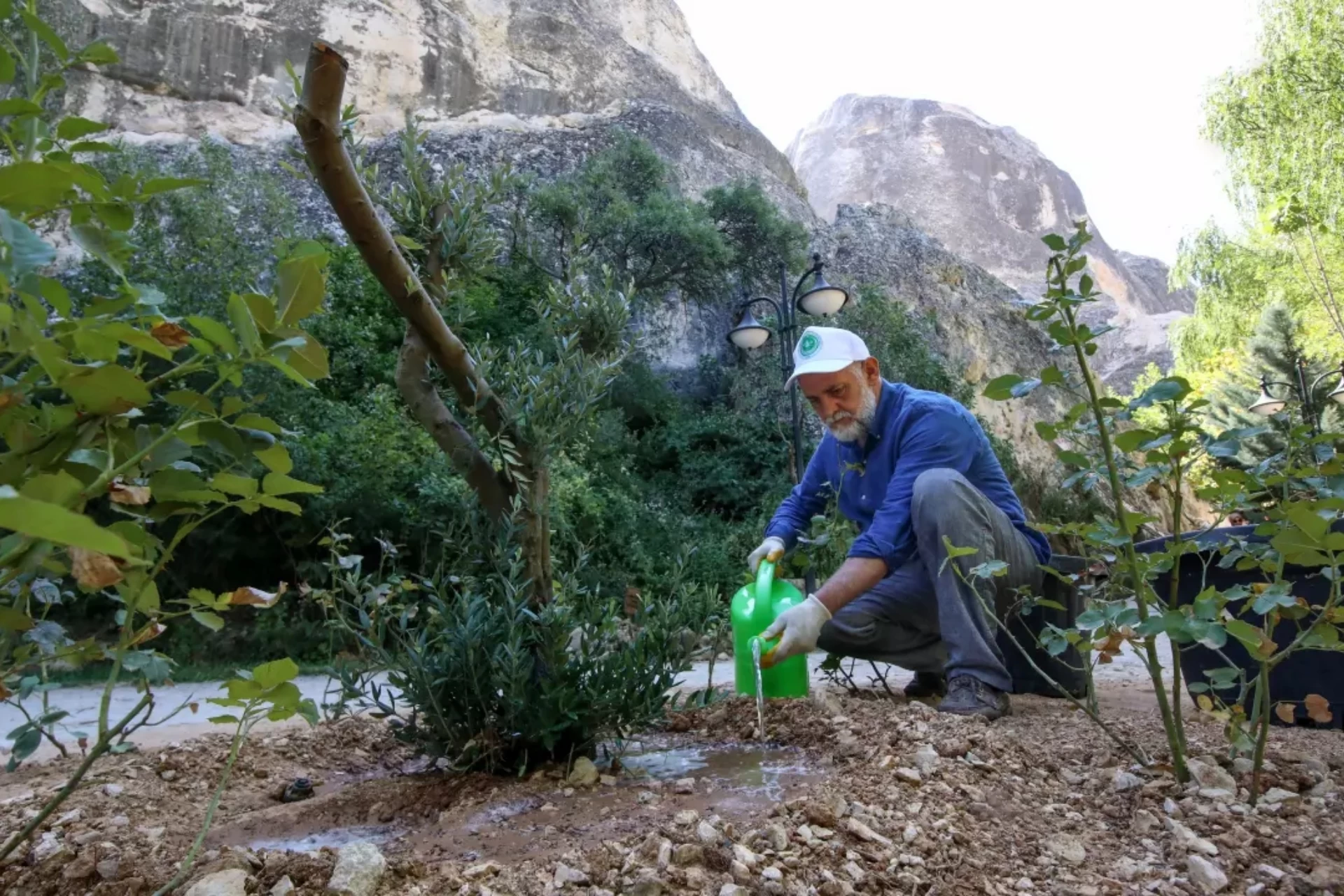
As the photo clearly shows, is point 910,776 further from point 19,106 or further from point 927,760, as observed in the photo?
point 19,106

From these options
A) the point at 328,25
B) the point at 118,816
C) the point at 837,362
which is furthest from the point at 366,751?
the point at 328,25

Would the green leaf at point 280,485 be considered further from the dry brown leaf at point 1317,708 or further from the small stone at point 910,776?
the dry brown leaf at point 1317,708

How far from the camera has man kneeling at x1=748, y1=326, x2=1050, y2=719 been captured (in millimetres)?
2586

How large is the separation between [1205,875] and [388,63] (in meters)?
22.2

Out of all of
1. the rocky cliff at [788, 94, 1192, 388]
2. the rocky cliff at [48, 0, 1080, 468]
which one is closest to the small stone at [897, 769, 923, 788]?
the rocky cliff at [48, 0, 1080, 468]

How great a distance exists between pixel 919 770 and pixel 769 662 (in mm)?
753

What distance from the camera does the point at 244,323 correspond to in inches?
28.8

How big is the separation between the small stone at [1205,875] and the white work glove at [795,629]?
1.21m

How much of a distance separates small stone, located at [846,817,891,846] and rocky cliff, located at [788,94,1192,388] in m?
42.9

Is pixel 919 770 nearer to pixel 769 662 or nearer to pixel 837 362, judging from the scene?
pixel 769 662

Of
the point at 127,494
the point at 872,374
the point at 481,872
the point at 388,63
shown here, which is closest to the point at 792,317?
the point at 872,374

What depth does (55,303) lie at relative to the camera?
766mm

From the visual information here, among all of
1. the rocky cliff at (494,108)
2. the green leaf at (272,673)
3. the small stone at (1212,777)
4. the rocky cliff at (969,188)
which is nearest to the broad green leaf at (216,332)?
the green leaf at (272,673)

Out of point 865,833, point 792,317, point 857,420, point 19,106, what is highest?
point 792,317
